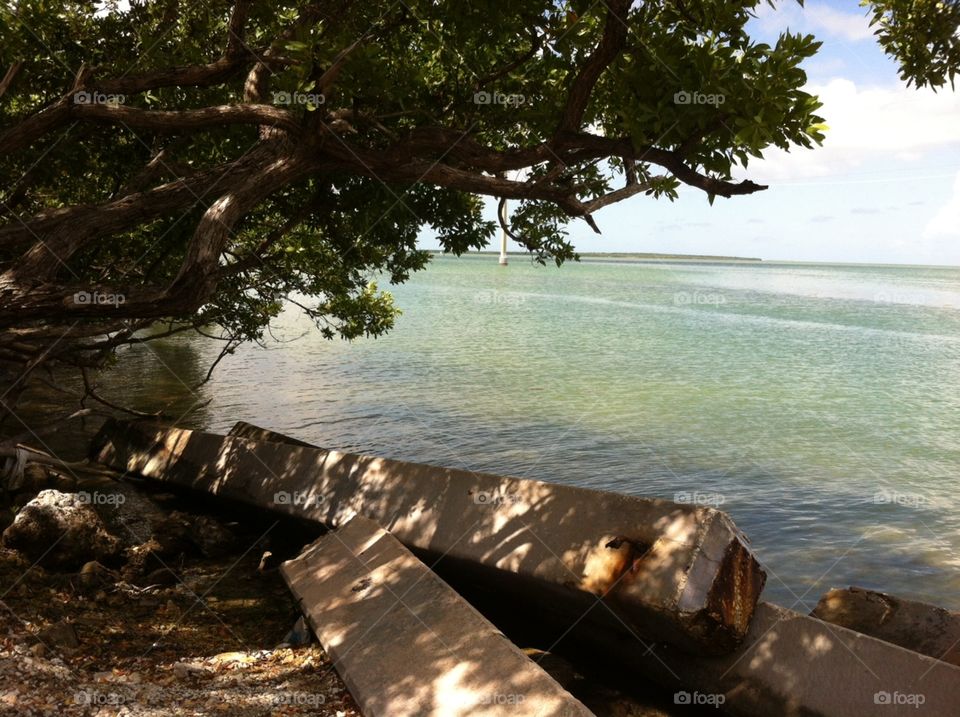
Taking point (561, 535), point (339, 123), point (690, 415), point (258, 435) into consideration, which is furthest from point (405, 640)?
point (690, 415)

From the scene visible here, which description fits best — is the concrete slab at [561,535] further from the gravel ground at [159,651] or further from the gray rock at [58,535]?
the gray rock at [58,535]

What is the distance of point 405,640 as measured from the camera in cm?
545

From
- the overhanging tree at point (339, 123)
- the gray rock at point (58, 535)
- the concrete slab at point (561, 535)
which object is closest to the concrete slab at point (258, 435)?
the concrete slab at point (561, 535)

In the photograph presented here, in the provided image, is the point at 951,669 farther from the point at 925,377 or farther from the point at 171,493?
the point at 925,377

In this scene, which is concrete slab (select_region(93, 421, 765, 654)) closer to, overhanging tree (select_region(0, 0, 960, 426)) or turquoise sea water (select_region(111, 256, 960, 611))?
overhanging tree (select_region(0, 0, 960, 426))

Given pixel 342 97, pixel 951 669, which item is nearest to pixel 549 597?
pixel 951 669

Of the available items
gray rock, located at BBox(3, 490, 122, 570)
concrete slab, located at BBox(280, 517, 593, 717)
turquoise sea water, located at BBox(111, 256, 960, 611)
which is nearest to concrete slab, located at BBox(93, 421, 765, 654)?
concrete slab, located at BBox(280, 517, 593, 717)

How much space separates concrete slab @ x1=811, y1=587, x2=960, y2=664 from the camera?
18.5 feet

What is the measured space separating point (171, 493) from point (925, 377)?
2320 centimetres

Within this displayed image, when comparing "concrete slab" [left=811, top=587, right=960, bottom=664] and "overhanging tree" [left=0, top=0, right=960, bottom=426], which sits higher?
"overhanging tree" [left=0, top=0, right=960, bottom=426]

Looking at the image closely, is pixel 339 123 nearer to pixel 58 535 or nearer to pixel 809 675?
pixel 58 535

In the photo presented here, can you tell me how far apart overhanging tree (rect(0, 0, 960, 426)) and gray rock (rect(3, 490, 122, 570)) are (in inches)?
60.9

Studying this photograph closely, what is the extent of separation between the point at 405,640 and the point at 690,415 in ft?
45.5

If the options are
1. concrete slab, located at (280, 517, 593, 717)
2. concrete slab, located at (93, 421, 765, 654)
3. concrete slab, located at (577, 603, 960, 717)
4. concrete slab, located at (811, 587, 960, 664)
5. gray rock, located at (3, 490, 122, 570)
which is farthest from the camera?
gray rock, located at (3, 490, 122, 570)
